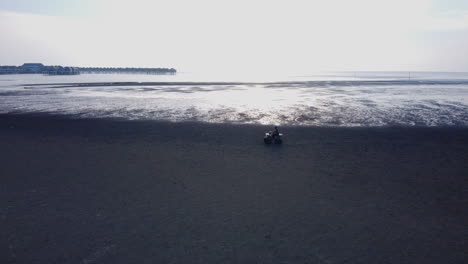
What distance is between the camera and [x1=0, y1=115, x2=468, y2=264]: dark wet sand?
848 cm

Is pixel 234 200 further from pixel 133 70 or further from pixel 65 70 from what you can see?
pixel 133 70

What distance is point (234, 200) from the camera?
11.5m

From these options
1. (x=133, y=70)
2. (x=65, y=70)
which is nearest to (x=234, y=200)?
(x=65, y=70)

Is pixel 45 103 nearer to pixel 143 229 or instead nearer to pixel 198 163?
pixel 198 163

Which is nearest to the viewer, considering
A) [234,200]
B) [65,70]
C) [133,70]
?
[234,200]

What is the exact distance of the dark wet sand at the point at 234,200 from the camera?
8.48 metres

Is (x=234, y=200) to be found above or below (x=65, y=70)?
below

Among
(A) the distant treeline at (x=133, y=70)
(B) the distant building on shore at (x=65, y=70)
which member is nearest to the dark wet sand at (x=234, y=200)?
(B) the distant building on shore at (x=65, y=70)

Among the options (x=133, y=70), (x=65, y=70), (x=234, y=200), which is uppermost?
(x=133, y=70)

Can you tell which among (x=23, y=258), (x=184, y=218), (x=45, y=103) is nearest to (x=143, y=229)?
(x=184, y=218)

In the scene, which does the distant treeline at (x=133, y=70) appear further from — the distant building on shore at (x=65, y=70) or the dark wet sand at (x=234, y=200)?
the dark wet sand at (x=234, y=200)

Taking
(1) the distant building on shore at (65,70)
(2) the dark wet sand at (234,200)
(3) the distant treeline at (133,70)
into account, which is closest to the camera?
(2) the dark wet sand at (234,200)

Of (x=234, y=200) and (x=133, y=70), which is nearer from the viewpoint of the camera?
(x=234, y=200)

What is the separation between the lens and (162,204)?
36.9ft
